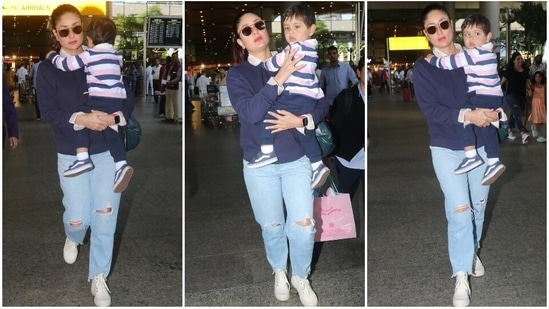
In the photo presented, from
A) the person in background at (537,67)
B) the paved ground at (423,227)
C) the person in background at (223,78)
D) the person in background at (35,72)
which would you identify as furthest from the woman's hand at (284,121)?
the person in background at (537,67)

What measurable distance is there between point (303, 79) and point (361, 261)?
0.96m

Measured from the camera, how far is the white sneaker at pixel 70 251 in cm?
390

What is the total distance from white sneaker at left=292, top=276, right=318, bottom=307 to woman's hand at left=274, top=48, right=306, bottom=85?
3.10 ft

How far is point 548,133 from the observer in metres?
3.76

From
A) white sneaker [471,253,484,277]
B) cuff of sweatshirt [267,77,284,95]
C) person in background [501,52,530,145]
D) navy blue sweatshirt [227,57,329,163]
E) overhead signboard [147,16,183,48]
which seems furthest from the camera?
white sneaker [471,253,484,277]

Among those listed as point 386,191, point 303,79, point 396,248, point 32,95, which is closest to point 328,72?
point 303,79

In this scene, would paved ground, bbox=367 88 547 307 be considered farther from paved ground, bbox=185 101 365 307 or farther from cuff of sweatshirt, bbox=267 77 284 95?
cuff of sweatshirt, bbox=267 77 284 95

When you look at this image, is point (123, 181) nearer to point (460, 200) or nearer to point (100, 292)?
point (100, 292)

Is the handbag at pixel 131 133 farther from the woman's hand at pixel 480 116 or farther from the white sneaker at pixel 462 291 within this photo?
the white sneaker at pixel 462 291

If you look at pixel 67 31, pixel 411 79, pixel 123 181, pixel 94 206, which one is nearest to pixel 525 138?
pixel 411 79

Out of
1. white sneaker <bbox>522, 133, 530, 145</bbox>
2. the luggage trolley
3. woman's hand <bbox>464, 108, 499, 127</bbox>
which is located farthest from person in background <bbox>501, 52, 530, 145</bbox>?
the luggage trolley

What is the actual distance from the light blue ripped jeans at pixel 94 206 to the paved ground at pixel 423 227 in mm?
1156

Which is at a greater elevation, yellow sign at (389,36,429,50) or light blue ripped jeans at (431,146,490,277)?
yellow sign at (389,36,429,50)

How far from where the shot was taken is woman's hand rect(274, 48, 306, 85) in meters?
3.39
